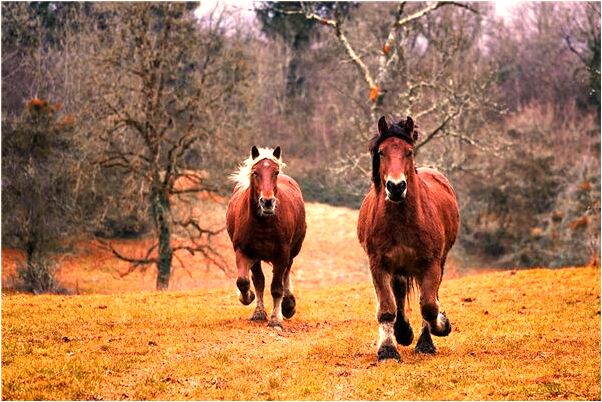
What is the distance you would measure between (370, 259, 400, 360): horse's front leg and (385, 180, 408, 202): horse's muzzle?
1.23 m

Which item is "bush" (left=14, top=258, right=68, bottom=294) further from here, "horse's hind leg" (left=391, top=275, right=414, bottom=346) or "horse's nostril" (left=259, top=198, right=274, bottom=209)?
"horse's hind leg" (left=391, top=275, right=414, bottom=346)

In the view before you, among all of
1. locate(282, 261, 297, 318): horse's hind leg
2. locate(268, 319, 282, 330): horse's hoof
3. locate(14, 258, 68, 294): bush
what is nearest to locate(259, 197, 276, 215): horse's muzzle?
locate(268, 319, 282, 330): horse's hoof

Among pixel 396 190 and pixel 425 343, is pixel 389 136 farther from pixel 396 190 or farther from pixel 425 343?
pixel 425 343

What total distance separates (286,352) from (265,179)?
307cm

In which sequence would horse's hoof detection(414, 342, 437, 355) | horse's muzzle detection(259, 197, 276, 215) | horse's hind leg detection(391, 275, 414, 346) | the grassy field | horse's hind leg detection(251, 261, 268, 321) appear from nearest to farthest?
the grassy field, horse's hoof detection(414, 342, 437, 355), horse's hind leg detection(391, 275, 414, 346), horse's muzzle detection(259, 197, 276, 215), horse's hind leg detection(251, 261, 268, 321)

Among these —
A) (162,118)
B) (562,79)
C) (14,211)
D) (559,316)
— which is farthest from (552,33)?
(559,316)

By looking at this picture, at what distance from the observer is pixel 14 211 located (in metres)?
28.7

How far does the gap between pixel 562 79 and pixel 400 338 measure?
177ft

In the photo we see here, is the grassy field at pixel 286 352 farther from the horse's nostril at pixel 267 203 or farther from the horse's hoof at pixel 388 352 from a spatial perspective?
the horse's nostril at pixel 267 203

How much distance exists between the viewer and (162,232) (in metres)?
27.1

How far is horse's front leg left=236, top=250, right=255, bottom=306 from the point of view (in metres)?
12.3

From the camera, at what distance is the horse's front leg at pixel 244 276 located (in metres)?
12.3

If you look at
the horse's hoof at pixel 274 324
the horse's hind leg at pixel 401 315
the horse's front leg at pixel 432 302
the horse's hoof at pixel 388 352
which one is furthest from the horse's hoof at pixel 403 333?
the horse's hoof at pixel 274 324

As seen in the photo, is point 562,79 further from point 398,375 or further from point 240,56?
point 398,375
